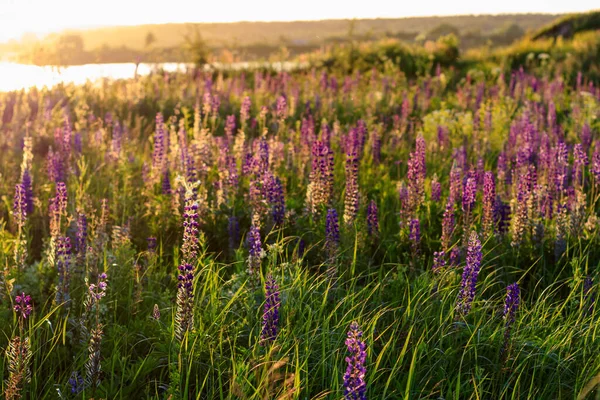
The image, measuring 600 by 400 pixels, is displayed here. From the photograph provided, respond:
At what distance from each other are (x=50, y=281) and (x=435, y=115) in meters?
6.36

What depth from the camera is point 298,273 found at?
368cm

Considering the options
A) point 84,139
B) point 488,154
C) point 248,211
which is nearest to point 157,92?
point 84,139

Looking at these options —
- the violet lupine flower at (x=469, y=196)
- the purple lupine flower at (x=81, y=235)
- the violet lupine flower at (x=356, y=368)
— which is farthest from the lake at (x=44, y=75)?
the violet lupine flower at (x=356, y=368)

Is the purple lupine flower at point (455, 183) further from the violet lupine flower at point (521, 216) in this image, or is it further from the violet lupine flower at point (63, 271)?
the violet lupine flower at point (63, 271)

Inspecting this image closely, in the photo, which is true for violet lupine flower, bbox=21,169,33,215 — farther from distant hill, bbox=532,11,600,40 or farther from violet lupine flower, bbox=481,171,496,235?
distant hill, bbox=532,11,600,40

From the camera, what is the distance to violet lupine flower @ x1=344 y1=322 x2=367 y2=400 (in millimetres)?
2174

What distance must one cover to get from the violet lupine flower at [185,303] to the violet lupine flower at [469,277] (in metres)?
1.31

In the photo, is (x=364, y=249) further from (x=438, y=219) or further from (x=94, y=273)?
(x=94, y=273)

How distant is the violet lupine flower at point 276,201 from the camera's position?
4.75 meters

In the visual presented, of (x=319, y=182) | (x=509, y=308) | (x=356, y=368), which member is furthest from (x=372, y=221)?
(x=356, y=368)

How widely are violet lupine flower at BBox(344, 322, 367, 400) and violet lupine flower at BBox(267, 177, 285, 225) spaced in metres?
2.46

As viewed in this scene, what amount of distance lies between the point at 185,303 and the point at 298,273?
84 centimetres

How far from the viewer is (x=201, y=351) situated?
3090 mm

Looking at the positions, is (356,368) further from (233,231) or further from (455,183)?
(455,183)
